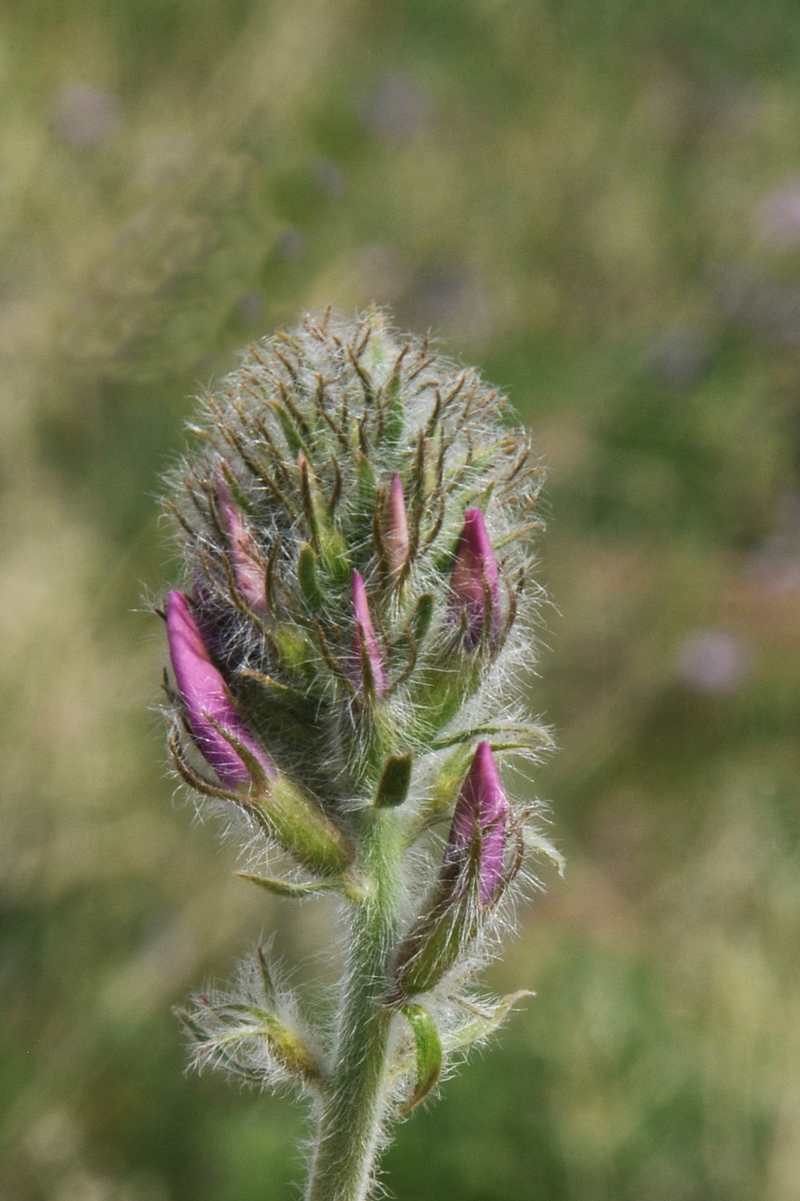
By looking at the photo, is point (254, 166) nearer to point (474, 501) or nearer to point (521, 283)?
point (474, 501)

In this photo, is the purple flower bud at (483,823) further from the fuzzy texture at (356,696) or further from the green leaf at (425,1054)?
the green leaf at (425,1054)

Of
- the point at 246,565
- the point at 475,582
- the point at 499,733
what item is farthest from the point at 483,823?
the point at 246,565

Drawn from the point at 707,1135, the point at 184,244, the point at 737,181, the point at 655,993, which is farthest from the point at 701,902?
the point at 737,181

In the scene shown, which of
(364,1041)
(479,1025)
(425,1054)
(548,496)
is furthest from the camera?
(548,496)

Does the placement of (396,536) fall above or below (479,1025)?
above

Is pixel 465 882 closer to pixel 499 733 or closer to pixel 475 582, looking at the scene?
pixel 499 733
